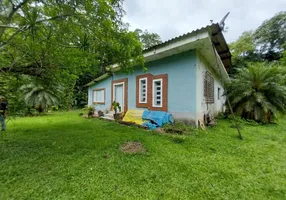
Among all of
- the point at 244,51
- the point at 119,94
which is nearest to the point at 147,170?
the point at 119,94

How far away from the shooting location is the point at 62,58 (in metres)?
4.44

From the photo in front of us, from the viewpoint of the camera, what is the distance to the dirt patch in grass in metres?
3.72

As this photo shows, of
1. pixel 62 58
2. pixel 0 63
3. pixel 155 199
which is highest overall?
pixel 62 58

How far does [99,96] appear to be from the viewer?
11.9 m

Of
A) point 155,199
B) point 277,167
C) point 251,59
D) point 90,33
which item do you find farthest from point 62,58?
point 251,59

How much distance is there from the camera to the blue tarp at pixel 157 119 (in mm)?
6225

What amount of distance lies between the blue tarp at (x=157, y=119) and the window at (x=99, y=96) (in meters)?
5.69

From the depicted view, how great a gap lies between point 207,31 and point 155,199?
4.94 meters

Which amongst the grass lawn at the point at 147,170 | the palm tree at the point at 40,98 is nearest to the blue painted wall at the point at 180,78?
the grass lawn at the point at 147,170

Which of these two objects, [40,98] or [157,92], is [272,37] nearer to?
[157,92]

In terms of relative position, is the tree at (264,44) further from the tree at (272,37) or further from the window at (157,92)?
the window at (157,92)

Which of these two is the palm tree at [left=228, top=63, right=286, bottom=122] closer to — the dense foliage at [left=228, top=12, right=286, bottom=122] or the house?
the dense foliage at [left=228, top=12, right=286, bottom=122]

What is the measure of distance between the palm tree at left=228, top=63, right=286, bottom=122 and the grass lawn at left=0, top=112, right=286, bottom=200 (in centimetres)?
342

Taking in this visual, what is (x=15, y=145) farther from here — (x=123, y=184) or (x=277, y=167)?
(x=277, y=167)
